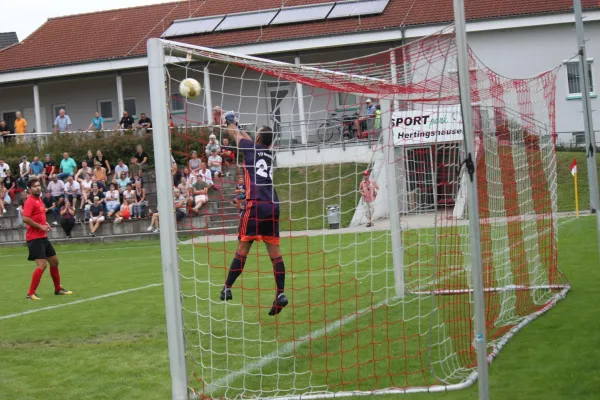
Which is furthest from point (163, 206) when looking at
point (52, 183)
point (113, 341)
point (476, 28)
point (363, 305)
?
point (476, 28)

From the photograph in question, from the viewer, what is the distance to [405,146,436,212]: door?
35.2 ft

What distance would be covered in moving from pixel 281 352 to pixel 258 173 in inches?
73.1

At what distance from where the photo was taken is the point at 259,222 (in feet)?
28.7

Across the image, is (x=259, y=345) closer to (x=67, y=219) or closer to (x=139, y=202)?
(x=139, y=202)

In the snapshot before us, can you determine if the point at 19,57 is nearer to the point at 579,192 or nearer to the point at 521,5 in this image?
the point at 521,5

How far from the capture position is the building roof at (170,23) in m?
33.2

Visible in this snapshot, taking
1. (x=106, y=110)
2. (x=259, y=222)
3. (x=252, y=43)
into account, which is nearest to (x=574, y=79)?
(x=252, y=43)

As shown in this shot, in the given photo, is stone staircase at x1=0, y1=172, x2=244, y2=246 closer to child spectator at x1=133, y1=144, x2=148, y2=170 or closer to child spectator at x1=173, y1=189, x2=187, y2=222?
child spectator at x1=133, y1=144, x2=148, y2=170

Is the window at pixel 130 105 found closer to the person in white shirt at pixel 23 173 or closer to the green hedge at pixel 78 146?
the green hedge at pixel 78 146

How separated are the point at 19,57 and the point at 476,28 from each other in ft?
70.2

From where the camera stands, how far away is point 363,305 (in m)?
10.6

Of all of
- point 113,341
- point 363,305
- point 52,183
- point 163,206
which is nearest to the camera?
point 163,206

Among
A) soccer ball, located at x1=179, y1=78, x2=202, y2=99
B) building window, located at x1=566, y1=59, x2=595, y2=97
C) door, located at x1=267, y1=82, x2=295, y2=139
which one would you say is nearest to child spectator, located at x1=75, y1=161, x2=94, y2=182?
door, located at x1=267, y1=82, x2=295, y2=139

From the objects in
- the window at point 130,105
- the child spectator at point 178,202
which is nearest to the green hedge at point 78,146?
the window at point 130,105
